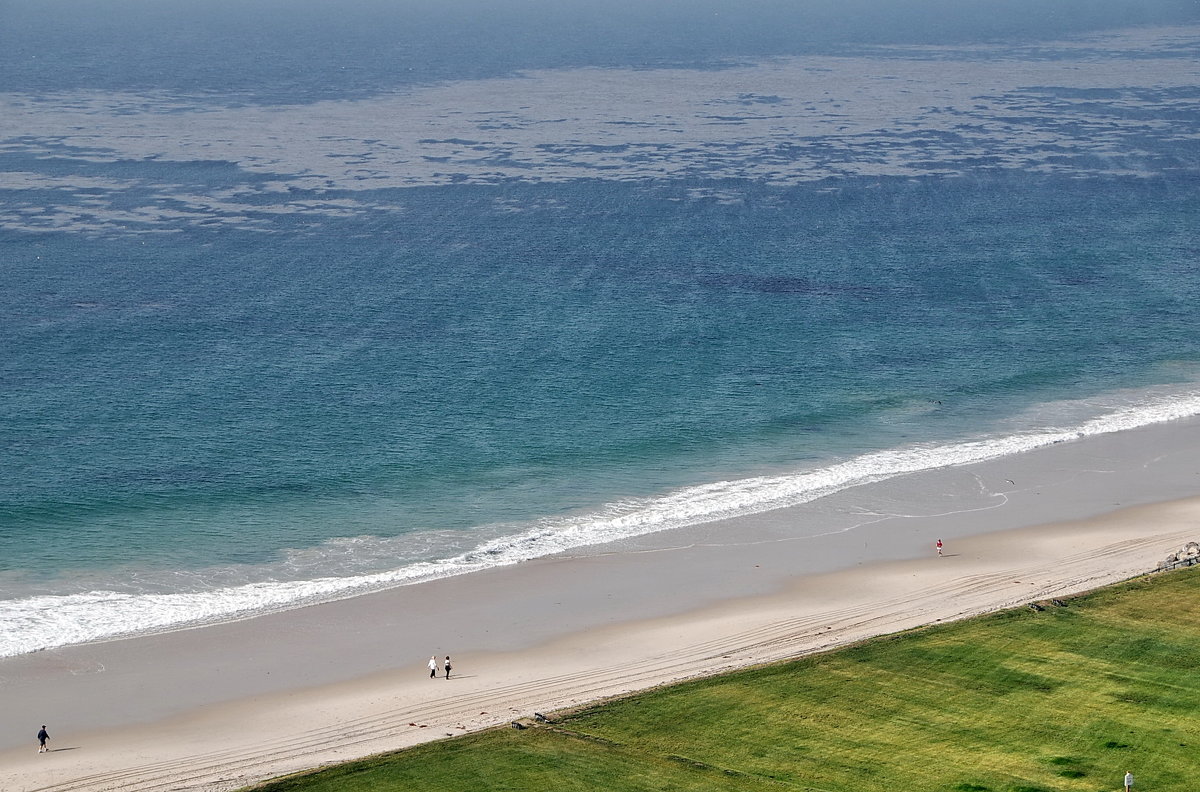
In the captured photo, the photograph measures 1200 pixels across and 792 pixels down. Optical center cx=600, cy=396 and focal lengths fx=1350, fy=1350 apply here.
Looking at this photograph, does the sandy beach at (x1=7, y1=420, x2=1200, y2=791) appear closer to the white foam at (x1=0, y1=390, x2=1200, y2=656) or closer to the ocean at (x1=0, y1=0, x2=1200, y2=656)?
the white foam at (x1=0, y1=390, x2=1200, y2=656)

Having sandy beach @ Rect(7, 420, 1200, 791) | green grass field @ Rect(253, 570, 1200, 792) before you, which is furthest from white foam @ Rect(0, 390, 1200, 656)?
green grass field @ Rect(253, 570, 1200, 792)

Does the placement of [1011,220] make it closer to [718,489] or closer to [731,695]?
[718,489]

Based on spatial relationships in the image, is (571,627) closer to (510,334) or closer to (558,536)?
(558,536)

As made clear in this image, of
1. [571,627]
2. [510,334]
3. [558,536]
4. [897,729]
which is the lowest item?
[897,729]

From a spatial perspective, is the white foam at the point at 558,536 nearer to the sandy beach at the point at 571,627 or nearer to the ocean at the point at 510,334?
the ocean at the point at 510,334

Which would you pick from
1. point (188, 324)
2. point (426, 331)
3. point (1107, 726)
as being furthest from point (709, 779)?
point (188, 324)

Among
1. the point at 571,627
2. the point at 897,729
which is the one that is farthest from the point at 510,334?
the point at 897,729
